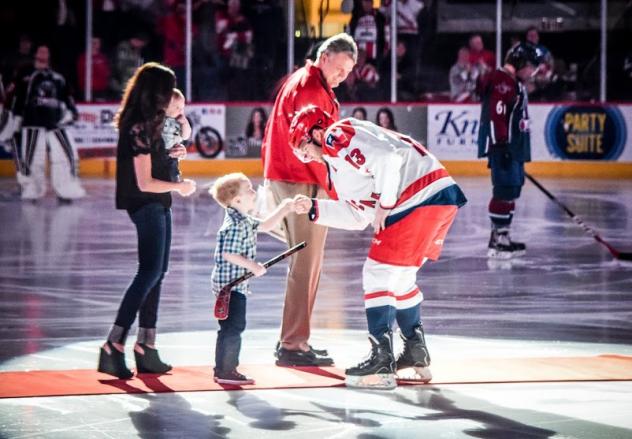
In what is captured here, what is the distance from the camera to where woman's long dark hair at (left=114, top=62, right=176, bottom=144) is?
20.7ft

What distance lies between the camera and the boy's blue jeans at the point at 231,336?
6270mm

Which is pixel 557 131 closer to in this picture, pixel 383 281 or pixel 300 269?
pixel 300 269

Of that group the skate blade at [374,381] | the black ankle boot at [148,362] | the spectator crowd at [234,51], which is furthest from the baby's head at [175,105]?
the spectator crowd at [234,51]

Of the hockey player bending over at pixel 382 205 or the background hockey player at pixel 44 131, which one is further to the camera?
the background hockey player at pixel 44 131

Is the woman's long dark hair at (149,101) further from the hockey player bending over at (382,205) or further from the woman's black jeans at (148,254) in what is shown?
the hockey player bending over at (382,205)

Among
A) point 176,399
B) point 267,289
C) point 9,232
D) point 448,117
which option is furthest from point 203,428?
point 448,117

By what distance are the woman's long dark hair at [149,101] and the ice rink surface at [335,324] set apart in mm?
1229

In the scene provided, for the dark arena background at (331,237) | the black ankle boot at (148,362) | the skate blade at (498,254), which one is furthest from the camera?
the skate blade at (498,254)

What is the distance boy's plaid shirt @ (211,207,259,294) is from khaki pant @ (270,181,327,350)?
1.81ft

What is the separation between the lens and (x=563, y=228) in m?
13.4

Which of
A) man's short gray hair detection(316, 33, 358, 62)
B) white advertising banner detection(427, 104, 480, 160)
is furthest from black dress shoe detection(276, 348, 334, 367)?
white advertising banner detection(427, 104, 480, 160)

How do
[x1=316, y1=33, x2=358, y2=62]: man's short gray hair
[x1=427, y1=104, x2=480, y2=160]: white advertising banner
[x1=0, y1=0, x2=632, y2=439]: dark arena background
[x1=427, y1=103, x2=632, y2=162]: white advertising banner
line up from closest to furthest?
[x1=0, y1=0, x2=632, y2=439]: dark arena background < [x1=316, y1=33, x2=358, y2=62]: man's short gray hair < [x1=427, y1=103, x2=632, y2=162]: white advertising banner < [x1=427, y1=104, x2=480, y2=160]: white advertising banner

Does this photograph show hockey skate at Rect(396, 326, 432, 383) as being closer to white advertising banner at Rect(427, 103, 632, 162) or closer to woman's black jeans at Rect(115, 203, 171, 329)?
woman's black jeans at Rect(115, 203, 171, 329)

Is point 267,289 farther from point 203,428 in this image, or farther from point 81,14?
→ point 81,14
